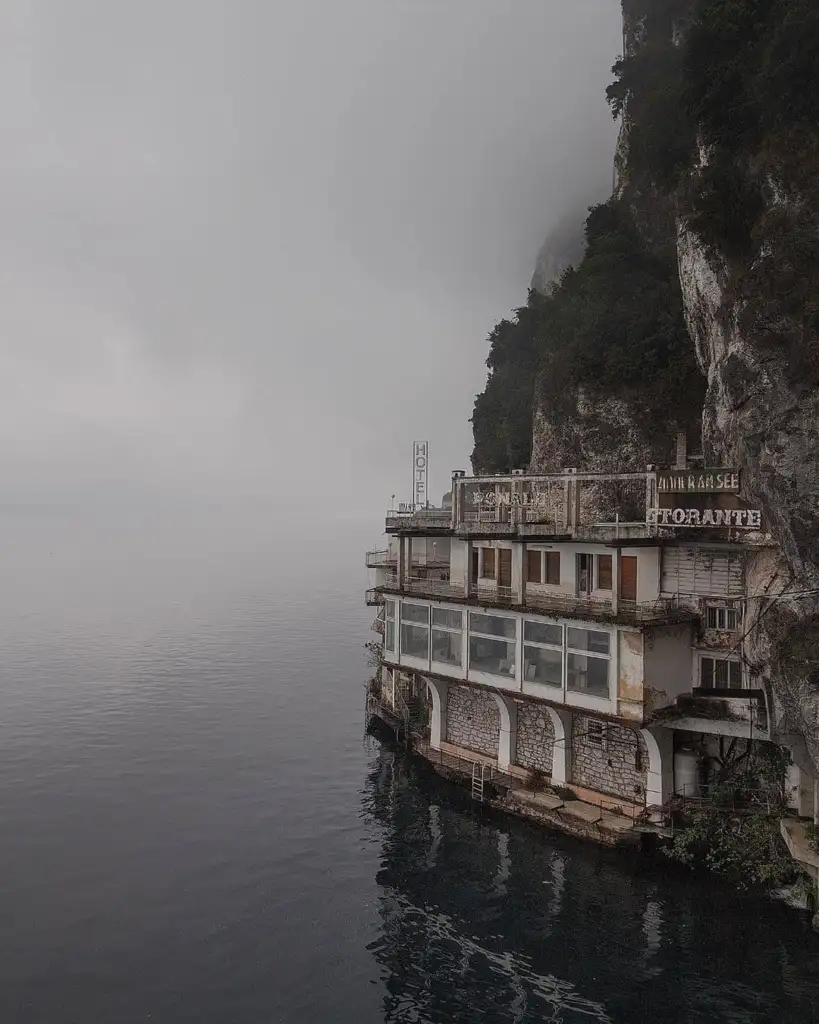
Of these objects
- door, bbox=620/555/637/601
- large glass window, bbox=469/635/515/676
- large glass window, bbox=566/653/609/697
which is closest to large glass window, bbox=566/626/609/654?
large glass window, bbox=566/653/609/697

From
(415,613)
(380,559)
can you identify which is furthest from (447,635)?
(380,559)

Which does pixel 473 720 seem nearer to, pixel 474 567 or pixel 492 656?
pixel 492 656

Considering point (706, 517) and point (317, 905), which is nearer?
point (317, 905)

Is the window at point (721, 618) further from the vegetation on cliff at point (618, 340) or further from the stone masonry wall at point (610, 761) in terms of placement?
the vegetation on cliff at point (618, 340)

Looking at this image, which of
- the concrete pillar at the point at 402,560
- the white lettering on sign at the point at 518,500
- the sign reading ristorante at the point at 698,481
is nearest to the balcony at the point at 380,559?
the concrete pillar at the point at 402,560

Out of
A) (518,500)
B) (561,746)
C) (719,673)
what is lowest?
(561,746)
